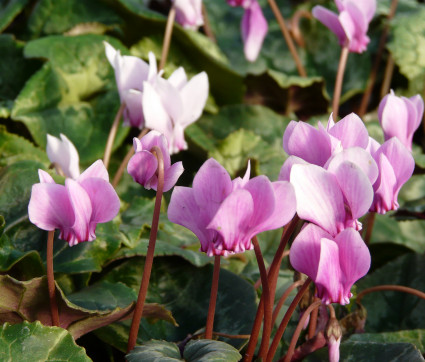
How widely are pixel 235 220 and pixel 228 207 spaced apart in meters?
0.02

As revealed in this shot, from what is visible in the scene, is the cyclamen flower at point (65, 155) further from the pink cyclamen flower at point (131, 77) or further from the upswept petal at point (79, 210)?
the upswept petal at point (79, 210)

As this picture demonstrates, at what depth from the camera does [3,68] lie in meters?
2.03

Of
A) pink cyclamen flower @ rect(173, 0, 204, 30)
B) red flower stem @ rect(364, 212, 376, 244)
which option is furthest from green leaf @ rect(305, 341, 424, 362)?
pink cyclamen flower @ rect(173, 0, 204, 30)

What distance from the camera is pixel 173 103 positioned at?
1.37 m

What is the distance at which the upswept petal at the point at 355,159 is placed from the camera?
83 cm

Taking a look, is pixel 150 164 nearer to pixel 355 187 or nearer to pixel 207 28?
pixel 355 187

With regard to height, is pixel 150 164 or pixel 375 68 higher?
pixel 150 164

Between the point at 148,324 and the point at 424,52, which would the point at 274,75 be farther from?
the point at 148,324

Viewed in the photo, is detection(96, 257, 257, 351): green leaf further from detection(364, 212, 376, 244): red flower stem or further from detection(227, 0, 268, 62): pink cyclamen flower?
detection(227, 0, 268, 62): pink cyclamen flower

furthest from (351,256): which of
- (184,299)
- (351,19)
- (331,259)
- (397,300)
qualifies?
(351,19)

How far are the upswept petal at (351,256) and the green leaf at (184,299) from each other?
31 centimetres

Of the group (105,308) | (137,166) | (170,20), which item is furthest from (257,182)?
(170,20)

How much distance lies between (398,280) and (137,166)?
2.72 feet

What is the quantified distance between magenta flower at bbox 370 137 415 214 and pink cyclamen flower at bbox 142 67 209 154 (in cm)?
50
